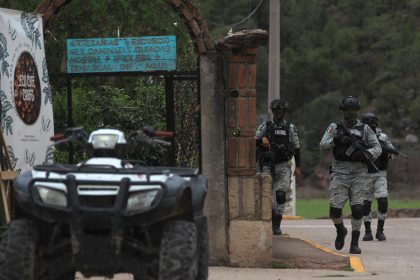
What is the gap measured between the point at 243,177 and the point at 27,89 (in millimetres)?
A: 2681

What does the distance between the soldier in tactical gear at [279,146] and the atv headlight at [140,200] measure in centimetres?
788

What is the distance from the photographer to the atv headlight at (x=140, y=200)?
264 inches

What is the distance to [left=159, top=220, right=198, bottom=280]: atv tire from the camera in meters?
6.74

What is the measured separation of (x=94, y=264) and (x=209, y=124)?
4.99 meters

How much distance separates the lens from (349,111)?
42.6 ft

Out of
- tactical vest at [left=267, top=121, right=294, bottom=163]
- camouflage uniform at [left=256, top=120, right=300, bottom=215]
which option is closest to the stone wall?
tactical vest at [left=267, top=121, right=294, bottom=163]

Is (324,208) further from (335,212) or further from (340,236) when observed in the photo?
(335,212)

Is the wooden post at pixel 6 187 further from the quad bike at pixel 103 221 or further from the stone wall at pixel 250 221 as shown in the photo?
the stone wall at pixel 250 221

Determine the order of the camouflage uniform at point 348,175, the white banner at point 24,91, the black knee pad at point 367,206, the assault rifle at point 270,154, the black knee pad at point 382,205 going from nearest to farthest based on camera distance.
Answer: the white banner at point 24,91 → the camouflage uniform at point 348,175 → the assault rifle at point 270,154 → the black knee pad at point 367,206 → the black knee pad at point 382,205

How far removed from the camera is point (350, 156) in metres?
13.0

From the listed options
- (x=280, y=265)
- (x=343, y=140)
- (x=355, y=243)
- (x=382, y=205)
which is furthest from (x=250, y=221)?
(x=382, y=205)

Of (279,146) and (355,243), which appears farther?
(279,146)

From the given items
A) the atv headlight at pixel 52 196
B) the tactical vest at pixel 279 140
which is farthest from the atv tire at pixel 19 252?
the tactical vest at pixel 279 140

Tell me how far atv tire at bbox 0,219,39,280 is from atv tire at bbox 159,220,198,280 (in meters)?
0.87
